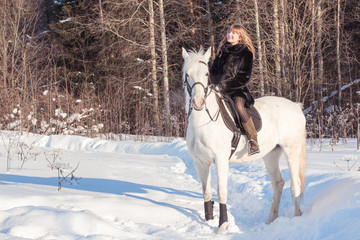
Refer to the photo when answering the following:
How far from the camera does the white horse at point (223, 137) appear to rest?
428cm

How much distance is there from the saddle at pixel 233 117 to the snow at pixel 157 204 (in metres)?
1.17

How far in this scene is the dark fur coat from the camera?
4715 mm

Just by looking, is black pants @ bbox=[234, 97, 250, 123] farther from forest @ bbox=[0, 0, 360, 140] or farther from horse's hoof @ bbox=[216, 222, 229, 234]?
forest @ bbox=[0, 0, 360, 140]

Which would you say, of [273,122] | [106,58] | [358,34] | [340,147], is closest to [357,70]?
[358,34]

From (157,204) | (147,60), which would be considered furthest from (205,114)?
(147,60)

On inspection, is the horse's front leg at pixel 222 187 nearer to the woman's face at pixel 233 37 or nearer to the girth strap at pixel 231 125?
the girth strap at pixel 231 125

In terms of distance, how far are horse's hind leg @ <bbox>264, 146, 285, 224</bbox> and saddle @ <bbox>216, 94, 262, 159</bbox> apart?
31.5 inches

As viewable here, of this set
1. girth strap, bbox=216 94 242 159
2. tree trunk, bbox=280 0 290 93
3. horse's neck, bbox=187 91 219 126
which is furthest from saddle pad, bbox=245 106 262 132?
tree trunk, bbox=280 0 290 93

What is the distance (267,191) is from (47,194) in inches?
141

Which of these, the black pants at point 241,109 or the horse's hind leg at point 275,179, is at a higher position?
the black pants at point 241,109

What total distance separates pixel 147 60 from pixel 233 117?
52.4 feet

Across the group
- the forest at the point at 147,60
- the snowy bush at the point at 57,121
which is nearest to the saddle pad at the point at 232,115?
the forest at the point at 147,60

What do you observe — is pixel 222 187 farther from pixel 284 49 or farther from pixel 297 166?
pixel 284 49

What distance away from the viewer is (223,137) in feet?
14.8
